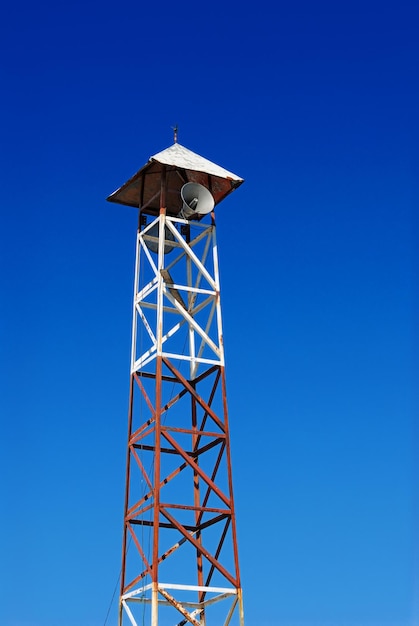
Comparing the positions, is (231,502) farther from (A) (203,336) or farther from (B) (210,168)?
(B) (210,168)

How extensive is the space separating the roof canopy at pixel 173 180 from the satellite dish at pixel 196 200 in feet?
2.23

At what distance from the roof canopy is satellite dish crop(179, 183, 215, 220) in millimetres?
681

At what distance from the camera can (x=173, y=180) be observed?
38.3m

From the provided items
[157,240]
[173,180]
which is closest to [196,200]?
[173,180]

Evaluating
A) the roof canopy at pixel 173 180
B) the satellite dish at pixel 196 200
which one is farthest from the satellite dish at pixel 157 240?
the satellite dish at pixel 196 200

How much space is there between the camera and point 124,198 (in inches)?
1535

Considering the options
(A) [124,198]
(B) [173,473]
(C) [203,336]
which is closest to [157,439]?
(B) [173,473]

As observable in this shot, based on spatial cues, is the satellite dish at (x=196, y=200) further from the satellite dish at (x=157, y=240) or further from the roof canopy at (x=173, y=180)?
the satellite dish at (x=157, y=240)

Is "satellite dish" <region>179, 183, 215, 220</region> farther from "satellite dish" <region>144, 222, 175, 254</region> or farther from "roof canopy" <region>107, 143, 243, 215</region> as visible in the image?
"satellite dish" <region>144, 222, 175, 254</region>

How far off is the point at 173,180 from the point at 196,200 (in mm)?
2082

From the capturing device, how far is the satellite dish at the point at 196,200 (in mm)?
36531

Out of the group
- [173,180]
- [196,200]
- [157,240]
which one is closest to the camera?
[196,200]

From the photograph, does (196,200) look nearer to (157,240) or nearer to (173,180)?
(173,180)

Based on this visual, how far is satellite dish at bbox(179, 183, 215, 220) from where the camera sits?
1438 inches
